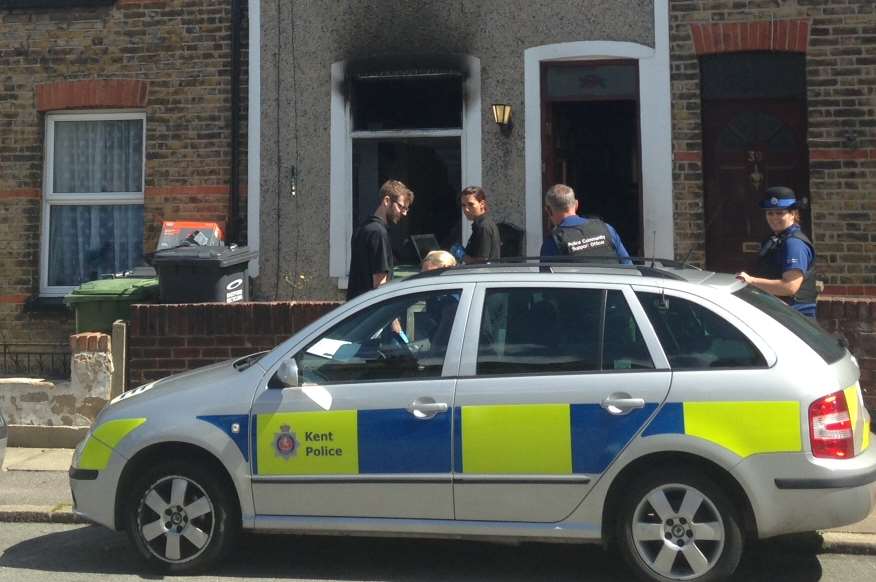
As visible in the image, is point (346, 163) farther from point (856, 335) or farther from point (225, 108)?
point (856, 335)

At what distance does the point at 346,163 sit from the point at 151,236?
2064 millimetres

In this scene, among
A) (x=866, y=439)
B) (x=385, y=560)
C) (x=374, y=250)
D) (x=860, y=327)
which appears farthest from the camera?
(x=860, y=327)

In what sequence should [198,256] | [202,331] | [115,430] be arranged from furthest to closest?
1. [198,256]
2. [202,331]
3. [115,430]

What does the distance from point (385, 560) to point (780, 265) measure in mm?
2992

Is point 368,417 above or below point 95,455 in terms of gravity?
above

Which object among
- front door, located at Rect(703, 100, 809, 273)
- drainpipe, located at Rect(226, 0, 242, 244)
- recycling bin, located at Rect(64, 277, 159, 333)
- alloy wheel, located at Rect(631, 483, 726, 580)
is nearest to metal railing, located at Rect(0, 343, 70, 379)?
recycling bin, located at Rect(64, 277, 159, 333)

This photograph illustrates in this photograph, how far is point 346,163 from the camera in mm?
10422

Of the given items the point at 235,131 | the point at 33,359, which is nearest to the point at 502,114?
the point at 235,131

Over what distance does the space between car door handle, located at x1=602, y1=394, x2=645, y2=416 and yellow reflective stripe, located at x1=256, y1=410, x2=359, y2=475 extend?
120cm

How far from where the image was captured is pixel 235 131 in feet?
34.4

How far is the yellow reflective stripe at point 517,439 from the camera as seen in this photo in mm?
5004

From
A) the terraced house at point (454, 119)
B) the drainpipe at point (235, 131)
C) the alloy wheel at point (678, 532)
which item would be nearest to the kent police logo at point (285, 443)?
the alloy wheel at point (678, 532)

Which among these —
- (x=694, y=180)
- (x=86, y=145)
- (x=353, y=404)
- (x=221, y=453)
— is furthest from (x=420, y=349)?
Answer: (x=86, y=145)

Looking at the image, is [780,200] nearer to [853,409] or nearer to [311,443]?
[853,409]
